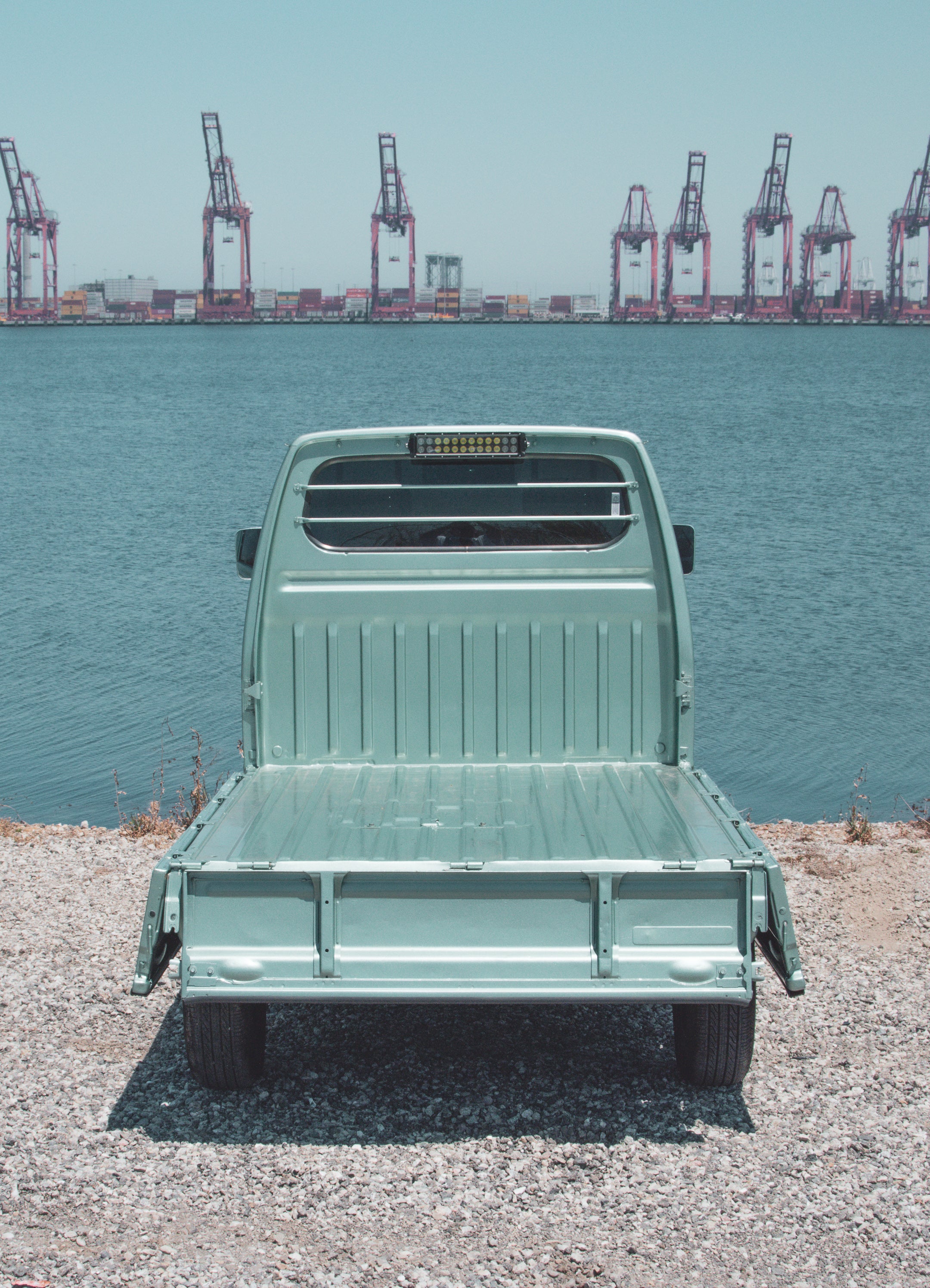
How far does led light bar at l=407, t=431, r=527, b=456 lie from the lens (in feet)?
18.9

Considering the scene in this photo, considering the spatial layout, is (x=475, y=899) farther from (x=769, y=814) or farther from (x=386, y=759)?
(x=769, y=814)

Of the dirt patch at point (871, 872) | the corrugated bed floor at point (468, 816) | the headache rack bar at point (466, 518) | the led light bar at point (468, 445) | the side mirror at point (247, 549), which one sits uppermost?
the led light bar at point (468, 445)

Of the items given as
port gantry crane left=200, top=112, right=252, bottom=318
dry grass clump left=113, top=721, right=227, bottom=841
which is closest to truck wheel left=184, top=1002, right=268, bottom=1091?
dry grass clump left=113, top=721, right=227, bottom=841

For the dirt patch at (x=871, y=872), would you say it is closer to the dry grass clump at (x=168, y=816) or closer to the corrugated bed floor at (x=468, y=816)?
the corrugated bed floor at (x=468, y=816)

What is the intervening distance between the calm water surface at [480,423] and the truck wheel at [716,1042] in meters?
7.19

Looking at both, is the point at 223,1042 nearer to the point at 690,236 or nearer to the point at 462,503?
the point at 462,503

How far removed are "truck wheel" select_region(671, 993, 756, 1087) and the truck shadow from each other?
10 cm

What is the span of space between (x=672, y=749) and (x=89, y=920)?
3253 millimetres

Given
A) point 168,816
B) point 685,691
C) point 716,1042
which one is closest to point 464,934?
point 716,1042

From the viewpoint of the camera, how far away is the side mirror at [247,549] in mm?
5992

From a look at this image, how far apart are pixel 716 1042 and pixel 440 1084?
106cm

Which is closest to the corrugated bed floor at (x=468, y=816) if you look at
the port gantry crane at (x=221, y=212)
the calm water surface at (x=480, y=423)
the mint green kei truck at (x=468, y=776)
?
the mint green kei truck at (x=468, y=776)

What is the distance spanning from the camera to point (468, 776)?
218 inches

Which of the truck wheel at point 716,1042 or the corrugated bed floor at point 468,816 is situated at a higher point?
the corrugated bed floor at point 468,816
